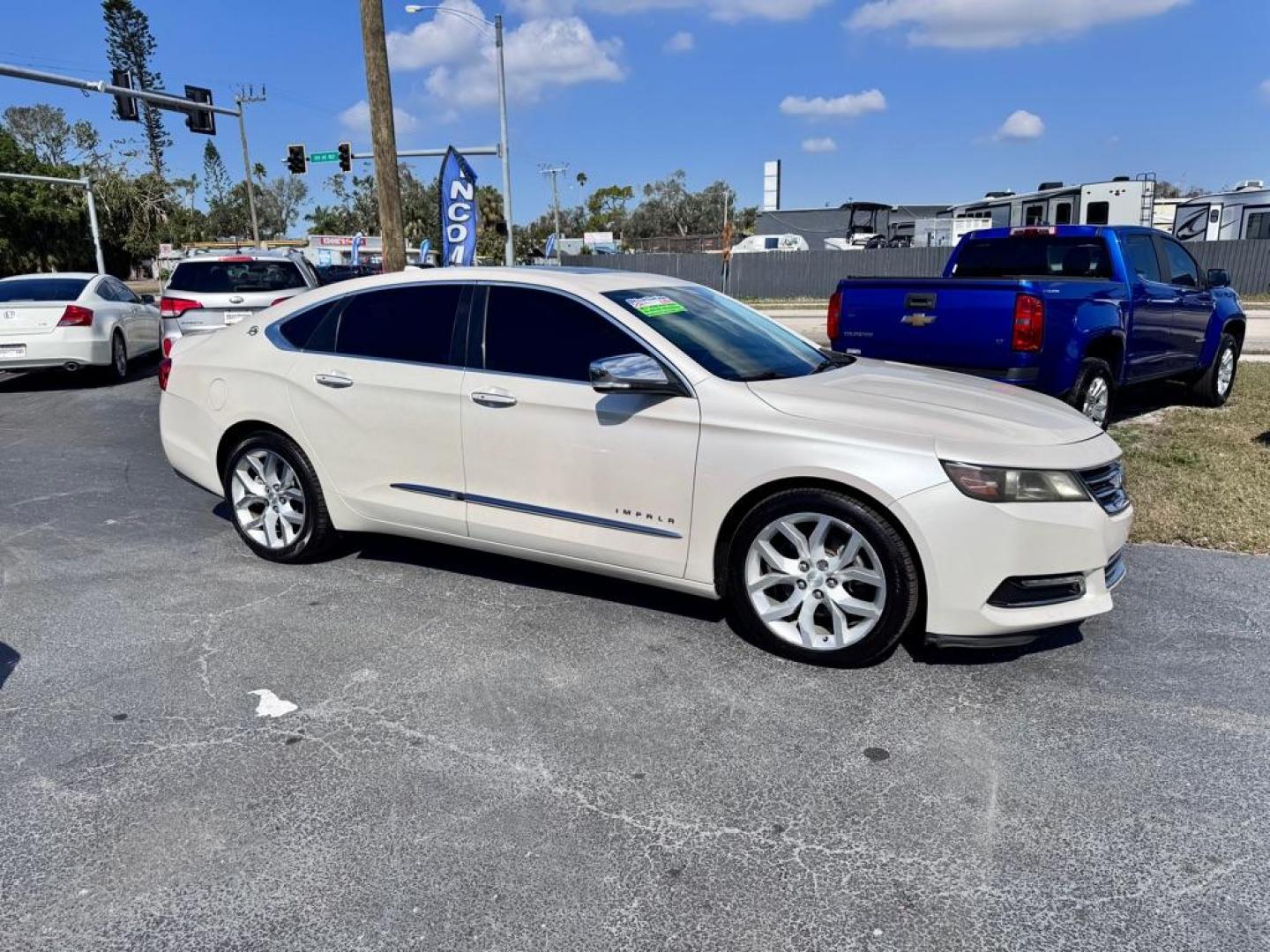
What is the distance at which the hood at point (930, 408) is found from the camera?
3.79 metres

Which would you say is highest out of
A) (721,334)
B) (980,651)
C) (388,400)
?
(721,334)

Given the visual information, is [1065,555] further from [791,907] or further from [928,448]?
[791,907]

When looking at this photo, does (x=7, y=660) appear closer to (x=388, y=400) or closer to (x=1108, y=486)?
(x=388, y=400)

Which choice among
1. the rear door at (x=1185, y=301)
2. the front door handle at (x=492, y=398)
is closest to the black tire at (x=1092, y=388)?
the rear door at (x=1185, y=301)

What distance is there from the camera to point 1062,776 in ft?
10.5

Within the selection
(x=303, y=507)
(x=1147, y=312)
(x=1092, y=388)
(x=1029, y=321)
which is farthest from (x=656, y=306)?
(x=1147, y=312)

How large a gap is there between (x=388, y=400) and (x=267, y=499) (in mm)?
1122

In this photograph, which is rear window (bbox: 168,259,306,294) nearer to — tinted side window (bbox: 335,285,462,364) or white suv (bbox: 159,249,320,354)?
white suv (bbox: 159,249,320,354)

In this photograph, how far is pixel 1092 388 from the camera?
7.48 meters

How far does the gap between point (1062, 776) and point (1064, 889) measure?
0.62 meters

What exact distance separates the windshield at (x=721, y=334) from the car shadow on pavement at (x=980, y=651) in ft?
4.42

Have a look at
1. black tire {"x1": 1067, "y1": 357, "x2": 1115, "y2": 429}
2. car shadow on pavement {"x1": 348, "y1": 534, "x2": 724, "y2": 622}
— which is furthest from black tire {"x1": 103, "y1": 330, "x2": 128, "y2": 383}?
black tire {"x1": 1067, "y1": 357, "x2": 1115, "y2": 429}

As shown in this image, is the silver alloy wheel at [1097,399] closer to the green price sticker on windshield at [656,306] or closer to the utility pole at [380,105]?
the green price sticker on windshield at [656,306]

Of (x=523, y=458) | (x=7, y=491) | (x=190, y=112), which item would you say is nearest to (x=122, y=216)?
(x=190, y=112)
